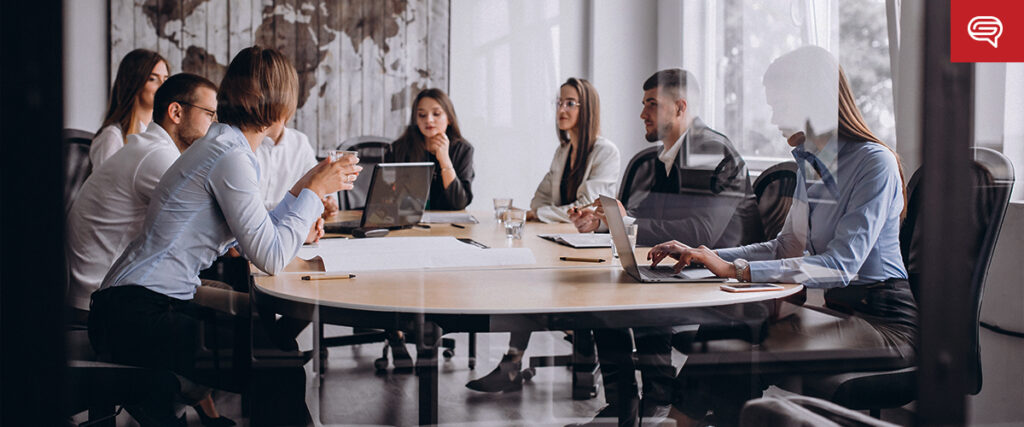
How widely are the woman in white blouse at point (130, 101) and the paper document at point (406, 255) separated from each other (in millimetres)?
565

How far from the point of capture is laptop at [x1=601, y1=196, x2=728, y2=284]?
1895mm

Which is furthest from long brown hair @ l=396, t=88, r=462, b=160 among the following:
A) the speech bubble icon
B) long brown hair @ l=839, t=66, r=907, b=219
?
the speech bubble icon

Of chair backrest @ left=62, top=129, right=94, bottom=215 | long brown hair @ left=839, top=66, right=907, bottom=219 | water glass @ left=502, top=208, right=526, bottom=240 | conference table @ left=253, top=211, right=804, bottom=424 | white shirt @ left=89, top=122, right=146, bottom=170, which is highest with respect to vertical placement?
long brown hair @ left=839, top=66, right=907, bottom=219

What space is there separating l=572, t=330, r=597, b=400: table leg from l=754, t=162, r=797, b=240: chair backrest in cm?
64

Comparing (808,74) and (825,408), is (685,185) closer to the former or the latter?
(808,74)

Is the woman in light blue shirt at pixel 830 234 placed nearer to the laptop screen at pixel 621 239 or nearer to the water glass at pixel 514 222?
the laptop screen at pixel 621 239

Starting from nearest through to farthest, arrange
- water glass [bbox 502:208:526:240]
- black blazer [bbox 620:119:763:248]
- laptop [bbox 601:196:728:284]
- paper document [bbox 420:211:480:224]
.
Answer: laptop [bbox 601:196:728:284]
black blazer [bbox 620:119:763:248]
water glass [bbox 502:208:526:240]
paper document [bbox 420:211:480:224]

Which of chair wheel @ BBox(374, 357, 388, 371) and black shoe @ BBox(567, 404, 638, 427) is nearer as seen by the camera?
chair wheel @ BBox(374, 357, 388, 371)

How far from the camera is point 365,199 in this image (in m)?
2.70

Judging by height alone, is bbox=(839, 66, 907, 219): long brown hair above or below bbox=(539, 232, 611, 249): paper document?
above

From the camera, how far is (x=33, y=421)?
47.6 inches

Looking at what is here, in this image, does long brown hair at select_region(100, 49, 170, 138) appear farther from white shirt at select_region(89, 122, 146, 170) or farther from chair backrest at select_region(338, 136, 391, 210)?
chair backrest at select_region(338, 136, 391, 210)

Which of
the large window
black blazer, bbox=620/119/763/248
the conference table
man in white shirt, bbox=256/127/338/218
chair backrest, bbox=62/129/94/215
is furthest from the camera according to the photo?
black blazer, bbox=620/119/763/248

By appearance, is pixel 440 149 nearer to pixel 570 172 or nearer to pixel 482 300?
pixel 570 172
